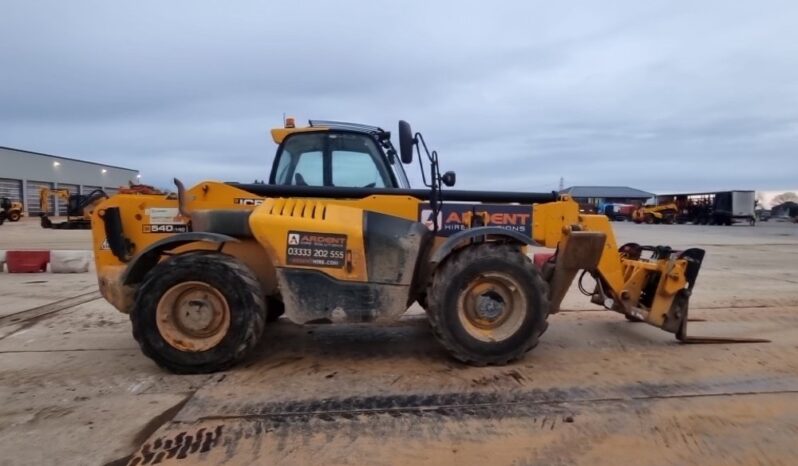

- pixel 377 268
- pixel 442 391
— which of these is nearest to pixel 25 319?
pixel 377 268

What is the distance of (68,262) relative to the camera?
38.5 ft

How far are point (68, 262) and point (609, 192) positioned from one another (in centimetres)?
9432

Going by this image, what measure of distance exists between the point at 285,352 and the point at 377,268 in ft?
4.55

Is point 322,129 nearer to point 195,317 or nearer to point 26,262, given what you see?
point 195,317

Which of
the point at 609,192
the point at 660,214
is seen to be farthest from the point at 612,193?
the point at 660,214

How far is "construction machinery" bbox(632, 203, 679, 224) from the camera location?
162 feet

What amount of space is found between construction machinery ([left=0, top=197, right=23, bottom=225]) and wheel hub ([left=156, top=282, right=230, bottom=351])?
37.3 m

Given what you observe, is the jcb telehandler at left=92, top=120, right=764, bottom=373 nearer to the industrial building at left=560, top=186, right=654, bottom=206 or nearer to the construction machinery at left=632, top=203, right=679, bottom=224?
the construction machinery at left=632, top=203, right=679, bottom=224

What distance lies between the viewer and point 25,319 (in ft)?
23.5

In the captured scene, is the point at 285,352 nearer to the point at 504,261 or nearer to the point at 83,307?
the point at 504,261

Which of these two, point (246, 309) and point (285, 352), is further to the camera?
point (285, 352)

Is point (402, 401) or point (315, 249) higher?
point (315, 249)

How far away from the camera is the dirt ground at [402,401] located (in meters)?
3.42

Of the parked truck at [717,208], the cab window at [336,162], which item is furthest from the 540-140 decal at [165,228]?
the parked truck at [717,208]
